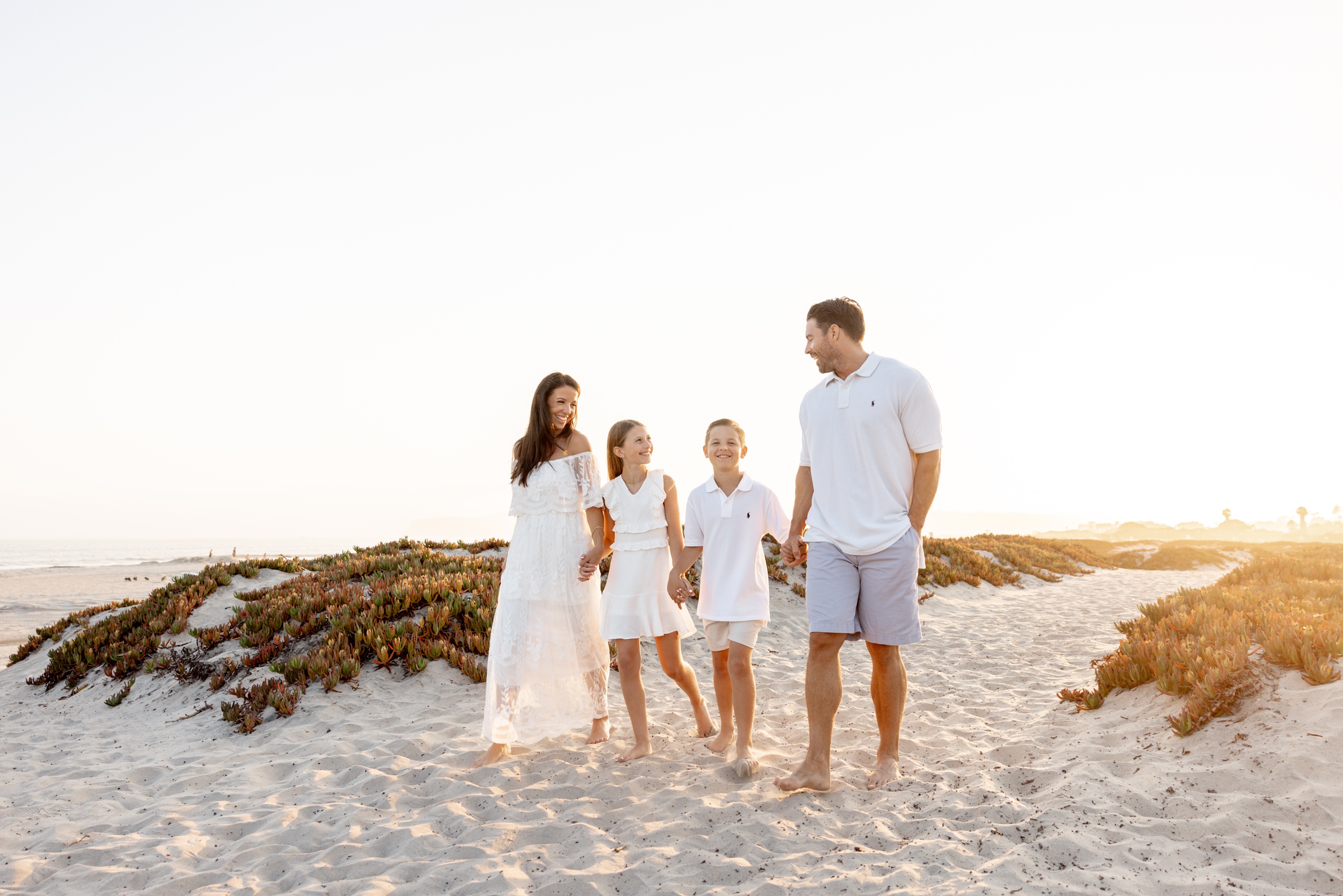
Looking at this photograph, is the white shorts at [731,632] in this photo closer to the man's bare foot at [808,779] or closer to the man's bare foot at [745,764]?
the man's bare foot at [745,764]

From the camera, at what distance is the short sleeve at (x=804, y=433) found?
14.6 feet

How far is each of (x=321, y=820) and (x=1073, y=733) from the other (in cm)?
504

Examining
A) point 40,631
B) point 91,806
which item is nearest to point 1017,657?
point 91,806

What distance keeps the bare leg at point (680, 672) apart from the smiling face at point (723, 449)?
3.98 ft

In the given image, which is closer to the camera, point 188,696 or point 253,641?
point 188,696

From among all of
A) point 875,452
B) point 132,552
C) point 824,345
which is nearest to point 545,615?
point 875,452

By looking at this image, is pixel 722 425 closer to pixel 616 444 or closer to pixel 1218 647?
pixel 616 444

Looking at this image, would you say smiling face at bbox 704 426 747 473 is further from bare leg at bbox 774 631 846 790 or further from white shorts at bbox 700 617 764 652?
bare leg at bbox 774 631 846 790

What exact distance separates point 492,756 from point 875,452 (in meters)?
3.40

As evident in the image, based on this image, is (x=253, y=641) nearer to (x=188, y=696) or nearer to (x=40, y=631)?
(x=188, y=696)

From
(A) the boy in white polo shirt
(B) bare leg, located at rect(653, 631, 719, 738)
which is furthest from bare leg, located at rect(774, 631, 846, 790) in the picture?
(B) bare leg, located at rect(653, 631, 719, 738)

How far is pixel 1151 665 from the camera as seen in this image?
17.6 ft

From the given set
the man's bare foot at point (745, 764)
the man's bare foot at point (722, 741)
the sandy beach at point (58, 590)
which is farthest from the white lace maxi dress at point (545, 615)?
the sandy beach at point (58, 590)

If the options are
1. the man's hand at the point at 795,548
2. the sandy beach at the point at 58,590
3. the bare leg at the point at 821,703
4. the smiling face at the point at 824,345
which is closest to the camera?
the bare leg at the point at 821,703
